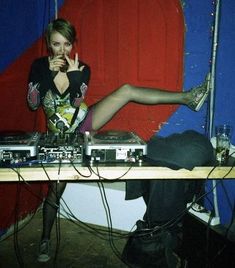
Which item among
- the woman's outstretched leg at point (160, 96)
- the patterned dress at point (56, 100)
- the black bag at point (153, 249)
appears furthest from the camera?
the patterned dress at point (56, 100)

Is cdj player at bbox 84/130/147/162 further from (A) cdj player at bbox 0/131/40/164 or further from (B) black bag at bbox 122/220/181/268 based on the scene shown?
(B) black bag at bbox 122/220/181/268

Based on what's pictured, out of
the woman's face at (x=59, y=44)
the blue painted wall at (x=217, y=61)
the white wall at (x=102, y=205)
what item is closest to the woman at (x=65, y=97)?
the woman's face at (x=59, y=44)

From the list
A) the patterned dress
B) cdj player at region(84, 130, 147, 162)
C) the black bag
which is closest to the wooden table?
cdj player at region(84, 130, 147, 162)

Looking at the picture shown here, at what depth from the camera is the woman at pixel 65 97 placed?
6.70 feet

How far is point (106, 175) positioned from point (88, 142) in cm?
20

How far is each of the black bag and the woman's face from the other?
1.33 metres

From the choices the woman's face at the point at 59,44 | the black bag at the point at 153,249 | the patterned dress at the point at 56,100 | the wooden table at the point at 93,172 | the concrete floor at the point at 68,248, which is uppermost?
the woman's face at the point at 59,44

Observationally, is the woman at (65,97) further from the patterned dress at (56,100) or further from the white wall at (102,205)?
the white wall at (102,205)

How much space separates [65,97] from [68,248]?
1080 mm

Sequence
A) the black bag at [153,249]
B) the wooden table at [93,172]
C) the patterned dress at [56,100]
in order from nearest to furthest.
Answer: the wooden table at [93,172]
the black bag at [153,249]
the patterned dress at [56,100]

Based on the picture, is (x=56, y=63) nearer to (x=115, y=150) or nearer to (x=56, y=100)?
(x=56, y=100)

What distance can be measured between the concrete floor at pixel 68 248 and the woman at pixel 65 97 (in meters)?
0.12

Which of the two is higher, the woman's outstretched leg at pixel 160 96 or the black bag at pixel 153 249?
the woman's outstretched leg at pixel 160 96

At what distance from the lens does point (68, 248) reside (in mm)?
2221
